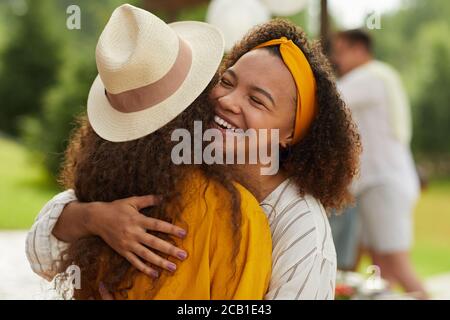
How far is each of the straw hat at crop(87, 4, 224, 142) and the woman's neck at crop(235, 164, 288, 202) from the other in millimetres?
218

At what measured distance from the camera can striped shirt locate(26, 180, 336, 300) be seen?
5.51 feet

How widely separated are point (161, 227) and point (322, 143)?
49 centimetres

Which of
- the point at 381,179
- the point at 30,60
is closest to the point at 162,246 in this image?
the point at 381,179

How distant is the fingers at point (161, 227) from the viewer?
167cm

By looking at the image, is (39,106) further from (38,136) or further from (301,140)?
(301,140)

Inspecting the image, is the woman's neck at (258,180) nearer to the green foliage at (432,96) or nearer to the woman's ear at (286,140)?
the woman's ear at (286,140)

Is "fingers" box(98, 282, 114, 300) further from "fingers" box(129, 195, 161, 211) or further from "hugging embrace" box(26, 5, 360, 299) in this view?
"fingers" box(129, 195, 161, 211)

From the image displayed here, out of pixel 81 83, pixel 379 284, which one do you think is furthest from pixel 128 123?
pixel 81 83

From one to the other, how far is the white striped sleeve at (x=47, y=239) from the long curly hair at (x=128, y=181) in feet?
0.29

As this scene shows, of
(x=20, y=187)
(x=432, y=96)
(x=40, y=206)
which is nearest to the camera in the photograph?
(x=40, y=206)

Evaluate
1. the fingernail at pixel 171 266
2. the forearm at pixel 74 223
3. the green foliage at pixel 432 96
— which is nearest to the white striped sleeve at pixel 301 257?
the fingernail at pixel 171 266

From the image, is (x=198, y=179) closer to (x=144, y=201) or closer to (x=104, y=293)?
(x=144, y=201)

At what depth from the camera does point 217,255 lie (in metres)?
1.66
